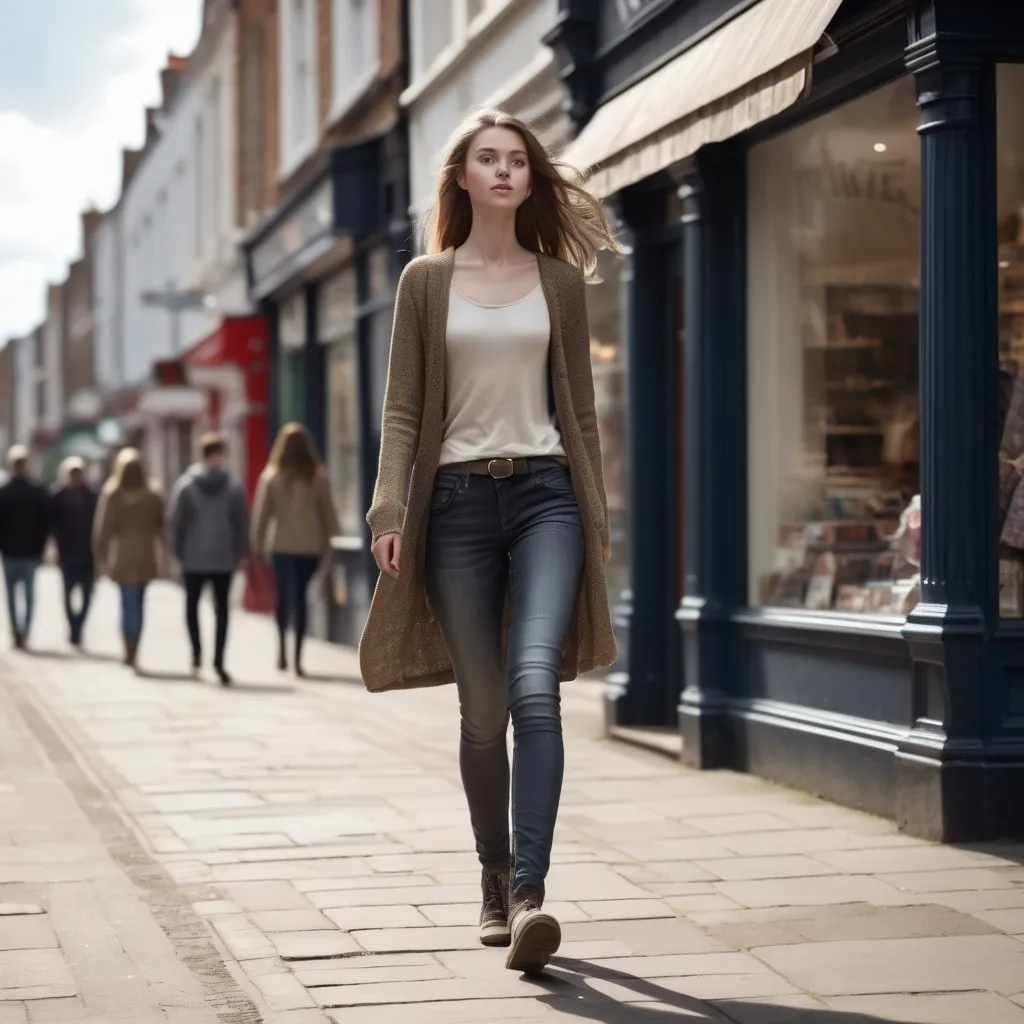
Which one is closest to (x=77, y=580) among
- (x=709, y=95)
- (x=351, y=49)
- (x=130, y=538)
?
(x=130, y=538)

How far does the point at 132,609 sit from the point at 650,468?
631cm

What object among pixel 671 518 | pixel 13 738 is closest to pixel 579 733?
pixel 671 518

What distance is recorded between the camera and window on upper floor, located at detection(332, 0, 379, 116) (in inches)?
706

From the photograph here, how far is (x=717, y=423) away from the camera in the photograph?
9.21 m

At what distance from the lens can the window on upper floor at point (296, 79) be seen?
68.2 feet

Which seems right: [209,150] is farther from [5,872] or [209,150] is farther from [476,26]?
[5,872]

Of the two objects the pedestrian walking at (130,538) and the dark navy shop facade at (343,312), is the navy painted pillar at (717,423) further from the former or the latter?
the pedestrian walking at (130,538)

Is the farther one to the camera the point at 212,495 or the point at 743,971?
the point at 212,495

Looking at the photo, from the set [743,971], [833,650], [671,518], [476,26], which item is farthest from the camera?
[476,26]

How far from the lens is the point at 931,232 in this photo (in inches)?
279

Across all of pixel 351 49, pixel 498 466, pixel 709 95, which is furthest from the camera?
pixel 351 49

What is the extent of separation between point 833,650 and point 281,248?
1308cm

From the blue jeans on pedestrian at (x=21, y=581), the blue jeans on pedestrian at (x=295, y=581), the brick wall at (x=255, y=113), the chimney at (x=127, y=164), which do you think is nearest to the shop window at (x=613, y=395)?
the blue jeans on pedestrian at (x=295, y=581)

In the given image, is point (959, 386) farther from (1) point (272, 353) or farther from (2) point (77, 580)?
(1) point (272, 353)
